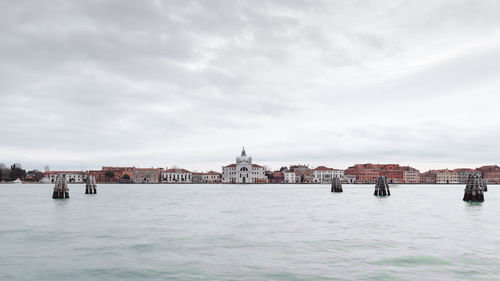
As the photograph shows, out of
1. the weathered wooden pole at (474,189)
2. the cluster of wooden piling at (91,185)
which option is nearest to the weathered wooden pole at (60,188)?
the cluster of wooden piling at (91,185)

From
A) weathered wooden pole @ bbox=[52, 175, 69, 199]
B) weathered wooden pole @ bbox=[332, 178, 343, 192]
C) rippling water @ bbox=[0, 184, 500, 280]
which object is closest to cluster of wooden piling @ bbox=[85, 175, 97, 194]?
weathered wooden pole @ bbox=[52, 175, 69, 199]

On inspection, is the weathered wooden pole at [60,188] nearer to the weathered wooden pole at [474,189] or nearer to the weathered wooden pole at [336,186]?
the weathered wooden pole at [474,189]

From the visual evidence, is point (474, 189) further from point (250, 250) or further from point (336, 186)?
point (250, 250)

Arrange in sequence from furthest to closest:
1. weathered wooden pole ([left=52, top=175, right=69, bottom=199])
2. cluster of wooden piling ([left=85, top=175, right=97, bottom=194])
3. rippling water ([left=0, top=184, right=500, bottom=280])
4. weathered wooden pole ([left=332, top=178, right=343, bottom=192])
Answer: weathered wooden pole ([left=332, top=178, right=343, bottom=192]) → cluster of wooden piling ([left=85, top=175, right=97, bottom=194]) → weathered wooden pole ([left=52, top=175, right=69, bottom=199]) → rippling water ([left=0, top=184, right=500, bottom=280])

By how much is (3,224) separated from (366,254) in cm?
2513

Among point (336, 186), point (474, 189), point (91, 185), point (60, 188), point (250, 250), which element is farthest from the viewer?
point (336, 186)

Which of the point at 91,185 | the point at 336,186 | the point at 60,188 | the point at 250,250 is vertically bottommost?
the point at 250,250

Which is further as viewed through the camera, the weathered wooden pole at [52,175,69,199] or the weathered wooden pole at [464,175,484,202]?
the weathered wooden pole at [52,175,69,199]

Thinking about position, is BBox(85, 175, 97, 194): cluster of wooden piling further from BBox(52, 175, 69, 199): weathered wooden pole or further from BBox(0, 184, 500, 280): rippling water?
Answer: BBox(0, 184, 500, 280): rippling water

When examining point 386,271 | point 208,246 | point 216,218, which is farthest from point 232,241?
point 216,218

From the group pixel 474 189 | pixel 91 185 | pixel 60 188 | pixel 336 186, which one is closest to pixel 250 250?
pixel 474 189

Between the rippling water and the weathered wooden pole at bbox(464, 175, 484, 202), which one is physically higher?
the weathered wooden pole at bbox(464, 175, 484, 202)

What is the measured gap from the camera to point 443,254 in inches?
741

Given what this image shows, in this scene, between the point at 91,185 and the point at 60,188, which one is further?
the point at 91,185
